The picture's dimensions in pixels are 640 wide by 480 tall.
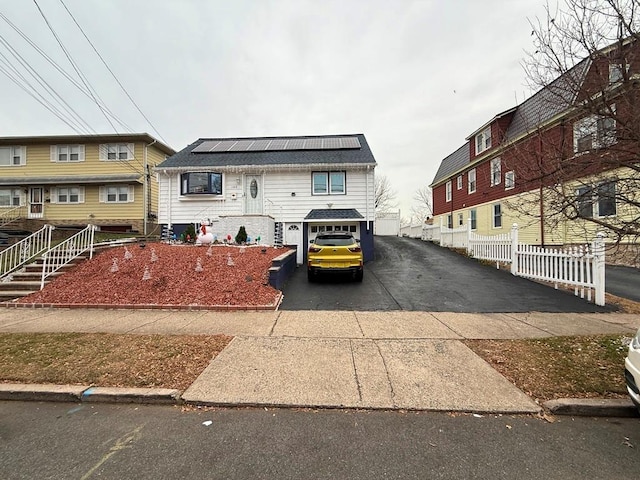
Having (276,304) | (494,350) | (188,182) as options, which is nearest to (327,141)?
(188,182)

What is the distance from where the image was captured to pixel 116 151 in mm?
21938

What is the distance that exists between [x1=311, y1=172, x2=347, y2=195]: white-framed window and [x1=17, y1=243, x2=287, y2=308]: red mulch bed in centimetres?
674

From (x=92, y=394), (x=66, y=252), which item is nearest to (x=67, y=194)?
(x=66, y=252)

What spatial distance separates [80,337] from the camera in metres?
5.32

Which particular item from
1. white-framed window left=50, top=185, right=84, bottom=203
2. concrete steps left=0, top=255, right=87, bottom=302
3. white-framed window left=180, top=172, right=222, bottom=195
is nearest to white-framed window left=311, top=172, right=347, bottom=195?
white-framed window left=180, top=172, right=222, bottom=195

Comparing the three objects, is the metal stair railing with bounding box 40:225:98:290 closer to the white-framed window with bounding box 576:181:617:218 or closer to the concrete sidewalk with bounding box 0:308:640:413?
the concrete sidewalk with bounding box 0:308:640:413

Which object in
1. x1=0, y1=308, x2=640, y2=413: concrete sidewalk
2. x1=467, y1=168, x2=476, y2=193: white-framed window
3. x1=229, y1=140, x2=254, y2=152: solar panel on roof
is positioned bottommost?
x1=0, y1=308, x2=640, y2=413: concrete sidewalk

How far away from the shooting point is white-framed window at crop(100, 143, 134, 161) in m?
21.9

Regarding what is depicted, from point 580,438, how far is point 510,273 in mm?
9807

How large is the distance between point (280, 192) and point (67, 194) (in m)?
15.8

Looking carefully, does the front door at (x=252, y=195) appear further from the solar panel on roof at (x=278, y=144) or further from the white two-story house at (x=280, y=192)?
the solar panel on roof at (x=278, y=144)

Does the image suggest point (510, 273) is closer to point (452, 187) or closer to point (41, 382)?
point (41, 382)

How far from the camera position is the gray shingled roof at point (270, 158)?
16.5 m

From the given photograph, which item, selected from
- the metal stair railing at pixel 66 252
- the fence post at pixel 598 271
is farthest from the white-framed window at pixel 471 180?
the metal stair railing at pixel 66 252
